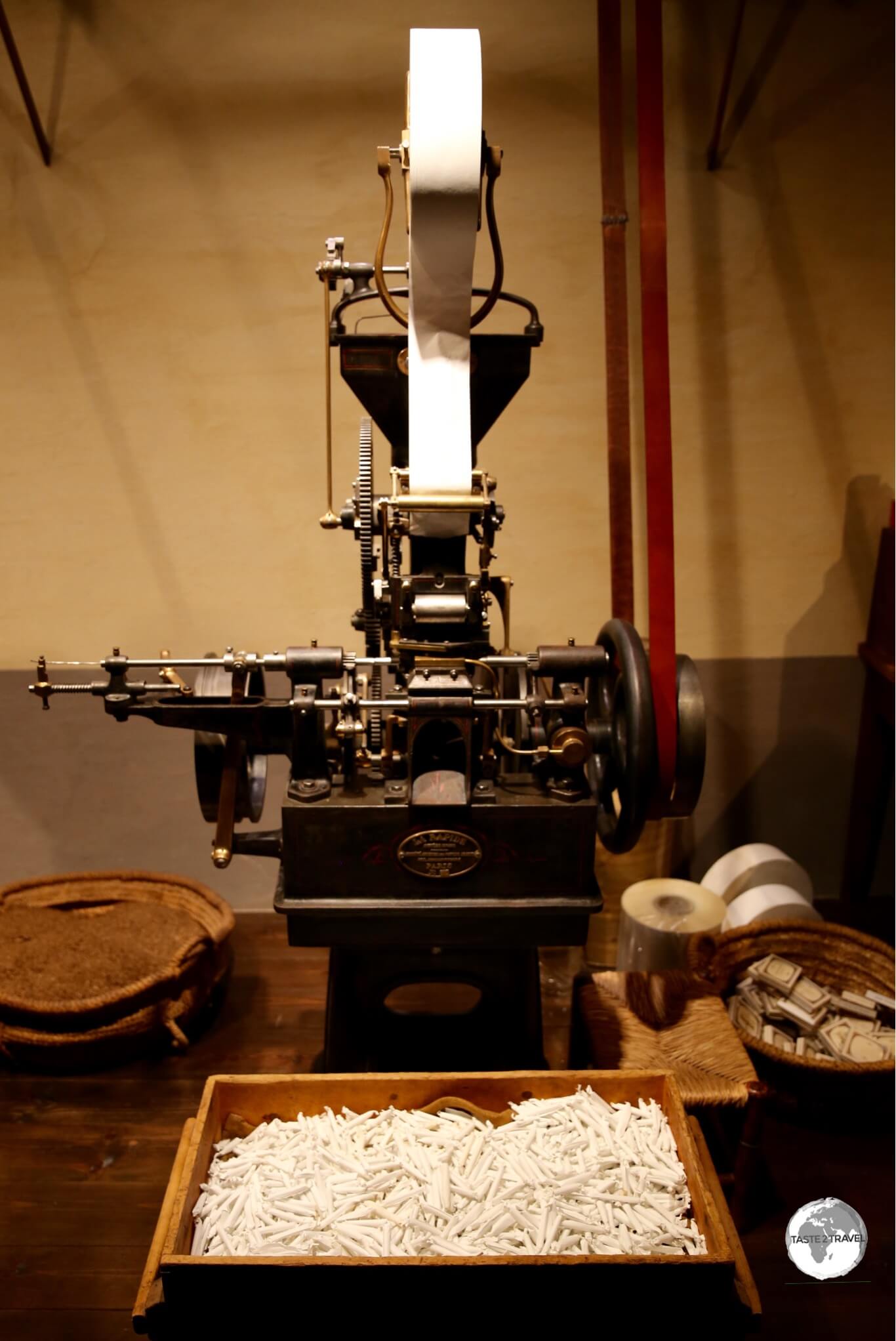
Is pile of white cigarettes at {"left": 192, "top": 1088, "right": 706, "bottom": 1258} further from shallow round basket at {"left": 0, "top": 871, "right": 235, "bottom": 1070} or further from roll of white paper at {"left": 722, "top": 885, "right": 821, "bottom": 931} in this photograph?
roll of white paper at {"left": 722, "top": 885, "right": 821, "bottom": 931}

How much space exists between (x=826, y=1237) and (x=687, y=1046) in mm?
528

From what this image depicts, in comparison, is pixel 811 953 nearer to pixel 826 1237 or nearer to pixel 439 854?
pixel 826 1237

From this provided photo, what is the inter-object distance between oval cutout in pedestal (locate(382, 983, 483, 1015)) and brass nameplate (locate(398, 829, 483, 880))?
1014mm

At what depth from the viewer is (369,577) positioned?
7.50ft

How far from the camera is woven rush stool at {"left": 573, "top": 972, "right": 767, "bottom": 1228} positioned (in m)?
2.20

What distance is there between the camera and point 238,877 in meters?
3.65

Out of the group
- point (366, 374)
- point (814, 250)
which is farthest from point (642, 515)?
point (366, 374)

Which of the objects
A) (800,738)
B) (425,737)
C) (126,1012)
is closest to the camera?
(425,737)

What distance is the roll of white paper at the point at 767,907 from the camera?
3.05 m

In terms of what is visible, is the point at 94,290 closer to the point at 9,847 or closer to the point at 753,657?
the point at 9,847

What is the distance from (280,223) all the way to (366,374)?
3.84ft

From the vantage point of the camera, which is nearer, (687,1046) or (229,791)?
(229,791)

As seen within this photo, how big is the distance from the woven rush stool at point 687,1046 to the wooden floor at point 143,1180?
20 centimetres

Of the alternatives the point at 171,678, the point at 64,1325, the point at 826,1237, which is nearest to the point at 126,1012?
the point at 64,1325
